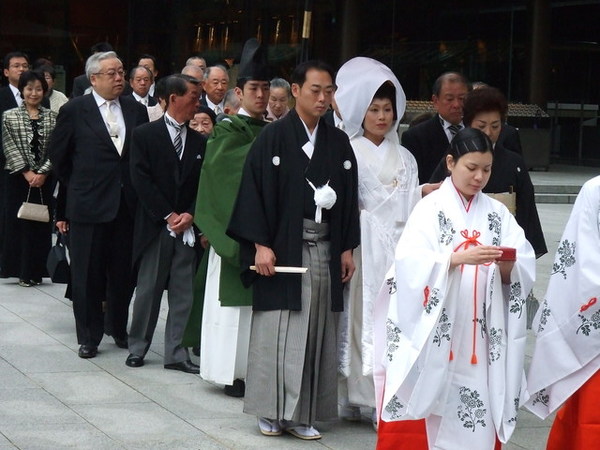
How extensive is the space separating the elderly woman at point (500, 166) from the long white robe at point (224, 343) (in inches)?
55.0

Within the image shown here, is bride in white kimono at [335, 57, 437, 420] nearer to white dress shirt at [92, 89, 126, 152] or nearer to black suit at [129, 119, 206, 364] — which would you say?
black suit at [129, 119, 206, 364]

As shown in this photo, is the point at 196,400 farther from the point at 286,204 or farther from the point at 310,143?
the point at 310,143

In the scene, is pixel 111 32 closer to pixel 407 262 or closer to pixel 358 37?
pixel 358 37

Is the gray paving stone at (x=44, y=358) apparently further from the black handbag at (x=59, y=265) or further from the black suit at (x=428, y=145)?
the black suit at (x=428, y=145)

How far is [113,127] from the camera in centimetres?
777

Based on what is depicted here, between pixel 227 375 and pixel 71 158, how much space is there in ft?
6.84

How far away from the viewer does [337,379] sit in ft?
19.6

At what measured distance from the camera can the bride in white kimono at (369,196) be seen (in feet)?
19.9

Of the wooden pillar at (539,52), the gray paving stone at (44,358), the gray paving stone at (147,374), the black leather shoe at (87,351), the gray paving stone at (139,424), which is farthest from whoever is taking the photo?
→ the wooden pillar at (539,52)

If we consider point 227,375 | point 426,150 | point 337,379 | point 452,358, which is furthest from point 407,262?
point 426,150

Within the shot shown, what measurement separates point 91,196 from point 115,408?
1.85 m

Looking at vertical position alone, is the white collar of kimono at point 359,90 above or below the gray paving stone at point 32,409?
above

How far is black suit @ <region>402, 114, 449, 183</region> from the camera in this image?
729 cm

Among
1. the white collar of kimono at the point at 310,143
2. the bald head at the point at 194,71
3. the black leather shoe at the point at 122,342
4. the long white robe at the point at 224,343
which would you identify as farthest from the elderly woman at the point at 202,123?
the bald head at the point at 194,71
